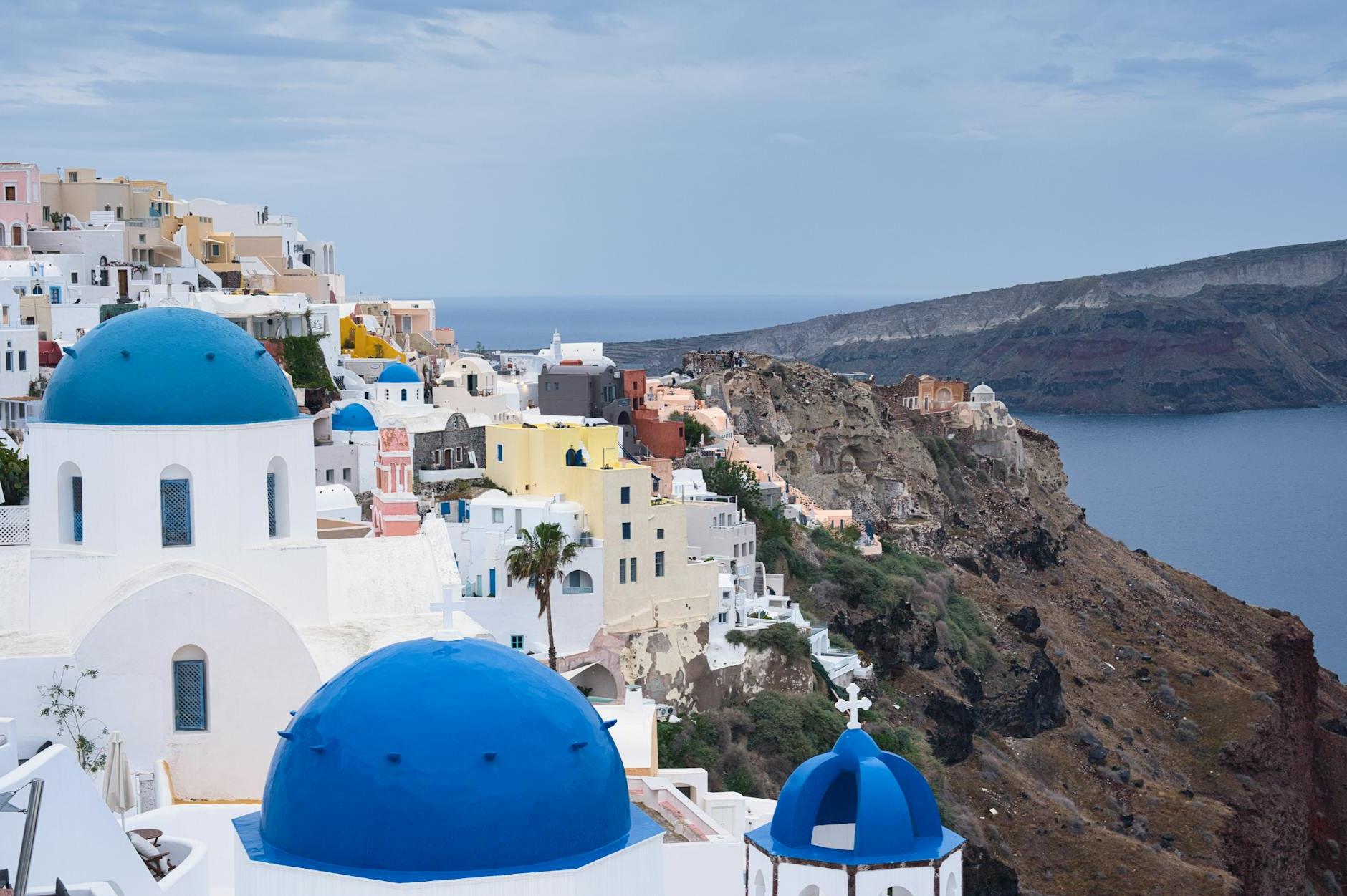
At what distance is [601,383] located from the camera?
51.3 meters

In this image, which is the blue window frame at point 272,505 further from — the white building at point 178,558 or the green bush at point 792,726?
the green bush at point 792,726

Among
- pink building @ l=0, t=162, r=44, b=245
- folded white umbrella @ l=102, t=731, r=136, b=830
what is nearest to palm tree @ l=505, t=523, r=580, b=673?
folded white umbrella @ l=102, t=731, r=136, b=830

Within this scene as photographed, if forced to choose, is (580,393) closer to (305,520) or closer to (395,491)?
(395,491)

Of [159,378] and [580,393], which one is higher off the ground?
[159,378]

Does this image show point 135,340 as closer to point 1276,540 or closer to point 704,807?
point 704,807

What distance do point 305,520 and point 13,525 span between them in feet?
16.0

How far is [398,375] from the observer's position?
43.9 meters

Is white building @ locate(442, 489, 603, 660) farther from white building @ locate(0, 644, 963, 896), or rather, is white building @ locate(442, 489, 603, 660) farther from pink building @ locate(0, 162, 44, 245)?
pink building @ locate(0, 162, 44, 245)

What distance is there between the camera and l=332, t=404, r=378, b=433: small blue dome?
37.3m

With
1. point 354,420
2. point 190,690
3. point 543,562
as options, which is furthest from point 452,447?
point 190,690

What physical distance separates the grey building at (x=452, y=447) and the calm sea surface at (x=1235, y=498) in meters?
50.5

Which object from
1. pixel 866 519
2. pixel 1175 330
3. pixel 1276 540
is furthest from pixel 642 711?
pixel 1175 330

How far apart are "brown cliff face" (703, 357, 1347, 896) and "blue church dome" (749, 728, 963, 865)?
2589cm

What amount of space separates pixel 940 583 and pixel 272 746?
4018 centimetres
